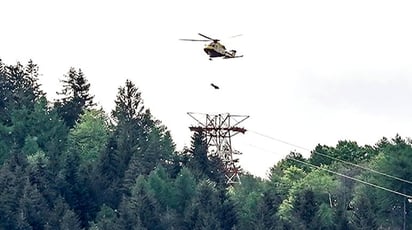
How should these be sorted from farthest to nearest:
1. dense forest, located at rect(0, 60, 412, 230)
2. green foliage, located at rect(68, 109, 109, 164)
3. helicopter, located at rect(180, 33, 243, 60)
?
1. green foliage, located at rect(68, 109, 109, 164)
2. dense forest, located at rect(0, 60, 412, 230)
3. helicopter, located at rect(180, 33, 243, 60)

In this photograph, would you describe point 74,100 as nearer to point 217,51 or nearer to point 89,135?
point 89,135

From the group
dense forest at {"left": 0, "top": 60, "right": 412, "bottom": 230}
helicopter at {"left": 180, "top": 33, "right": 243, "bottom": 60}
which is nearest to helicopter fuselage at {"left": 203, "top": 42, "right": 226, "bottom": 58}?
helicopter at {"left": 180, "top": 33, "right": 243, "bottom": 60}

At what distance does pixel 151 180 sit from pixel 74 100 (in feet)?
104

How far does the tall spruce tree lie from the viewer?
15425 centimetres

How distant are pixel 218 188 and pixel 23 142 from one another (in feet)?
95.9

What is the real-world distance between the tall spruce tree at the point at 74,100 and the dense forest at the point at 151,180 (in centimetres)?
41

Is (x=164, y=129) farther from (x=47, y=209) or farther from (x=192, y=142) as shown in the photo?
(x=47, y=209)

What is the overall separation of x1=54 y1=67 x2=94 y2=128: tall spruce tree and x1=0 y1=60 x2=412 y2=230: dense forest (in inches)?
16.3

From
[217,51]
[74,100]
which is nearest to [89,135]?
[74,100]

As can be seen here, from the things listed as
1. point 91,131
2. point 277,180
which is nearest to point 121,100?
point 91,131

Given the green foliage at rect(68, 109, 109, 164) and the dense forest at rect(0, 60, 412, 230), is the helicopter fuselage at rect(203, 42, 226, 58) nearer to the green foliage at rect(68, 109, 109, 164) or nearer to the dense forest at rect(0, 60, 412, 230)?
the dense forest at rect(0, 60, 412, 230)

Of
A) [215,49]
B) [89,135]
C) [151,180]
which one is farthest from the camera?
[89,135]

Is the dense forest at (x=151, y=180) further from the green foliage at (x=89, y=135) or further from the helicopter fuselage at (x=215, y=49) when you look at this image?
the helicopter fuselage at (x=215, y=49)

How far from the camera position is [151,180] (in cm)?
12500
